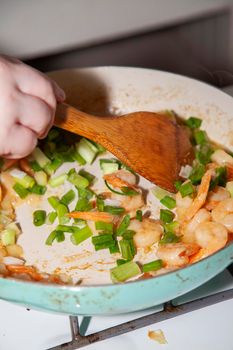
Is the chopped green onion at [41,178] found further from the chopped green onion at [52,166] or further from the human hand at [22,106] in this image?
the human hand at [22,106]

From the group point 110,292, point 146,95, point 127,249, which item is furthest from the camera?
point 146,95

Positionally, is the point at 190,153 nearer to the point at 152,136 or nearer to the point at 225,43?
the point at 152,136

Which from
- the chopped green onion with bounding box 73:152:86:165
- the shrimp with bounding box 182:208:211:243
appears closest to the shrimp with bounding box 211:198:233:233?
the shrimp with bounding box 182:208:211:243

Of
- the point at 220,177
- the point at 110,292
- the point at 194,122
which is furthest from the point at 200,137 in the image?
the point at 110,292

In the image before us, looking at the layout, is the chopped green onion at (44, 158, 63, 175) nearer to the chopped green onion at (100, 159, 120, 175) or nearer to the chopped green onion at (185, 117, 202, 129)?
the chopped green onion at (100, 159, 120, 175)

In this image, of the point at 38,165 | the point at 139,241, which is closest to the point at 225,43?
the point at 38,165

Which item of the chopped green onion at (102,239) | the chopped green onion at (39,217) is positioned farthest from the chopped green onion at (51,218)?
the chopped green onion at (102,239)

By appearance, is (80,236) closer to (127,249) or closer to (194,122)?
(127,249)
